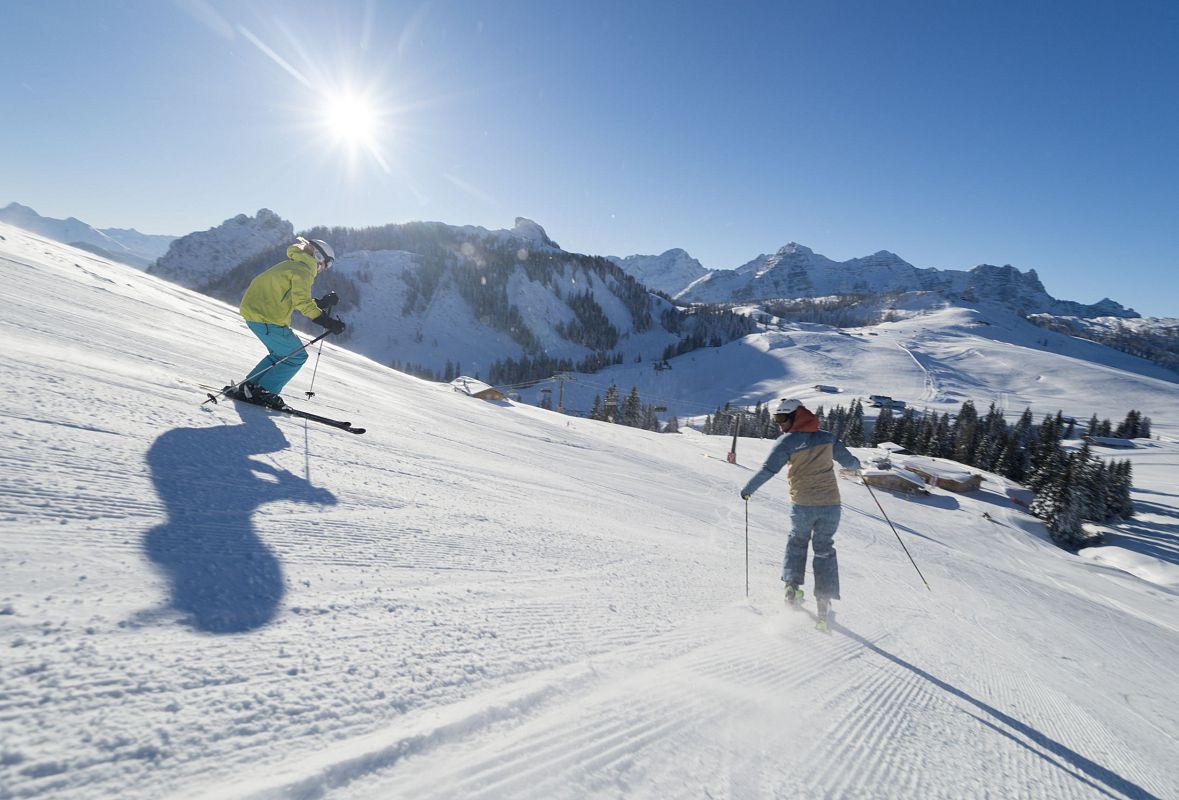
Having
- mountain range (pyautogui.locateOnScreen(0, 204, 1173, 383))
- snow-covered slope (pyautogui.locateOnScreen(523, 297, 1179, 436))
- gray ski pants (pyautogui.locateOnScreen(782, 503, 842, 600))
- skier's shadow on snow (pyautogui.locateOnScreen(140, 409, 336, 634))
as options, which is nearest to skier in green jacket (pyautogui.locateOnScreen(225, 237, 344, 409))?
skier's shadow on snow (pyautogui.locateOnScreen(140, 409, 336, 634))

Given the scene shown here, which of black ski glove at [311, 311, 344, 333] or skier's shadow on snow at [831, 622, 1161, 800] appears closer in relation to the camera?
skier's shadow on snow at [831, 622, 1161, 800]

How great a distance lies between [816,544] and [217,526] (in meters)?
4.73

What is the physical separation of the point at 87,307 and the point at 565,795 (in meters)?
8.39

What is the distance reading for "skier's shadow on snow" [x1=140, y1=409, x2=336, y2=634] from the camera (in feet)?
6.33

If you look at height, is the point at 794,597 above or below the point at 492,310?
below

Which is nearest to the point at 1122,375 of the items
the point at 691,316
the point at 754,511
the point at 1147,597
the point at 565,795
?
the point at 691,316

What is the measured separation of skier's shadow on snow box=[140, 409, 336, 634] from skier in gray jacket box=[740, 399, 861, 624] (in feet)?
12.5

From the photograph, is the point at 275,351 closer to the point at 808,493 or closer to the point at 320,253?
the point at 320,253

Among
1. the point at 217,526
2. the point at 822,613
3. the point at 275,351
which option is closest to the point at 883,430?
the point at 822,613

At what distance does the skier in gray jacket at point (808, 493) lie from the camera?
15.2ft

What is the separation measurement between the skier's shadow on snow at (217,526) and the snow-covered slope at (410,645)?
17 mm

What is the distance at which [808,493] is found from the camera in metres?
4.75

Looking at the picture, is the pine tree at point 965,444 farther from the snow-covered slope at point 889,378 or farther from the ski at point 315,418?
the ski at point 315,418

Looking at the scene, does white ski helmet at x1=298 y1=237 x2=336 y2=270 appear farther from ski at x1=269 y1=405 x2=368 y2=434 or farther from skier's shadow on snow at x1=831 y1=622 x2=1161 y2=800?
skier's shadow on snow at x1=831 y1=622 x2=1161 y2=800
